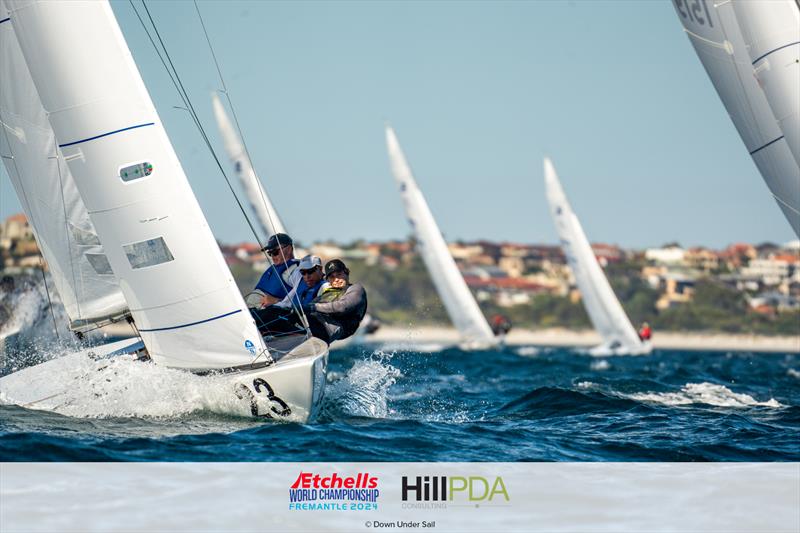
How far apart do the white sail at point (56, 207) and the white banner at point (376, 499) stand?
2.78 metres

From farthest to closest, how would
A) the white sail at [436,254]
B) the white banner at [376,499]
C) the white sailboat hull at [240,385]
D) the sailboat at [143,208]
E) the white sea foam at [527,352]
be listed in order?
the white sail at [436,254]
the white sea foam at [527,352]
the sailboat at [143,208]
the white sailboat hull at [240,385]
the white banner at [376,499]

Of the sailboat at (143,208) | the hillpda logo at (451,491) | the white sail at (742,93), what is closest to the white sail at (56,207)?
the sailboat at (143,208)

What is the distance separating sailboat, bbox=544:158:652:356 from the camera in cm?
2472

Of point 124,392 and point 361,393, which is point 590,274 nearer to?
point 361,393

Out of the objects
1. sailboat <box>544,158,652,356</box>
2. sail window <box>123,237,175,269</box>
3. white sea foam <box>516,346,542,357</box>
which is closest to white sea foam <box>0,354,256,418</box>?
sail window <box>123,237,175,269</box>

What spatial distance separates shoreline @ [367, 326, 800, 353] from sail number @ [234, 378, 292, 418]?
2263 cm

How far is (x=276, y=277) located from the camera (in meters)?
7.16

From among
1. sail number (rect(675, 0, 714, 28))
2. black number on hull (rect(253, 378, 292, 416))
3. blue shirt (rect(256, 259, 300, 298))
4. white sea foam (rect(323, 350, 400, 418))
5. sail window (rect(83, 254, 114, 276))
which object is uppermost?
sail number (rect(675, 0, 714, 28))

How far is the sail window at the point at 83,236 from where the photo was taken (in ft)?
25.8

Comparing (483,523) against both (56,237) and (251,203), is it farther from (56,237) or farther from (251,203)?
(251,203)

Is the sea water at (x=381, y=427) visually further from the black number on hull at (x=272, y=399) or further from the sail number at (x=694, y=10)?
the sail number at (x=694, y=10)

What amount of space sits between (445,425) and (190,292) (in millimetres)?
1703

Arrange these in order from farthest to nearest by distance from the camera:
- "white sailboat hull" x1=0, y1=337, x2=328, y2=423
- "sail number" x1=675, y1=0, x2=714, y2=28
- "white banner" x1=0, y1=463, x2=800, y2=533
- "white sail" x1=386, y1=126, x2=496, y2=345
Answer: "white sail" x1=386, y1=126, x2=496, y2=345 → "sail number" x1=675, y1=0, x2=714, y2=28 → "white sailboat hull" x1=0, y1=337, x2=328, y2=423 → "white banner" x1=0, y1=463, x2=800, y2=533

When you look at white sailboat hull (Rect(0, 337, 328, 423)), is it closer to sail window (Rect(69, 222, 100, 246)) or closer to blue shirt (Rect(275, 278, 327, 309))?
blue shirt (Rect(275, 278, 327, 309))
